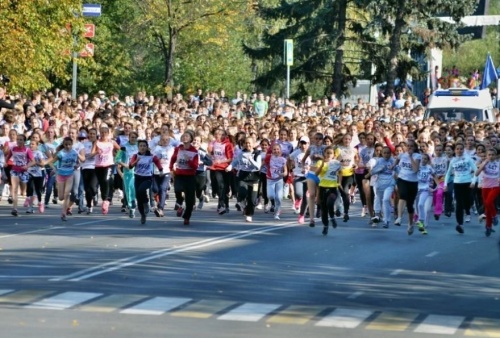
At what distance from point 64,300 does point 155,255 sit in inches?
194

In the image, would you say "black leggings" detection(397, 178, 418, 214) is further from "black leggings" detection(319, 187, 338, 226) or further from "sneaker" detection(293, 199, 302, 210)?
"sneaker" detection(293, 199, 302, 210)

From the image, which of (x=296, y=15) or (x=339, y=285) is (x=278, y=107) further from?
(x=339, y=285)

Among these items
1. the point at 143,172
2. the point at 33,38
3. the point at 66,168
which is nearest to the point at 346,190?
the point at 143,172

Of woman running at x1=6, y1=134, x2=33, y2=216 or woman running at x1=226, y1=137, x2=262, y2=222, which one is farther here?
woman running at x1=6, y1=134, x2=33, y2=216

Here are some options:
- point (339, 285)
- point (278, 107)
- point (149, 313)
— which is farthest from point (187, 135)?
point (278, 107)

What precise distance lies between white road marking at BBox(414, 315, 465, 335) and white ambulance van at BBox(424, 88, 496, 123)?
27743 millimetres

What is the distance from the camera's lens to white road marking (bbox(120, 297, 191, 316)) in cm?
1420

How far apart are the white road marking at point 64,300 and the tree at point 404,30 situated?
48.1 meters

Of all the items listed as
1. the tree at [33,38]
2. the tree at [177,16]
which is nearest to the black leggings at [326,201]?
the tree at [33,38]

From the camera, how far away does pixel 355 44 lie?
2603 inches

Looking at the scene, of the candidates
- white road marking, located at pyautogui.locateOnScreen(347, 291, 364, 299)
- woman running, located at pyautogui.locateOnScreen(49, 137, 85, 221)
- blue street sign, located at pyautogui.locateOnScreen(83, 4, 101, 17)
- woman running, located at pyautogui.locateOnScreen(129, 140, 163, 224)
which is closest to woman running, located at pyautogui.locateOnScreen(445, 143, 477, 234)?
woman running, located at pyautogui.locateOnScreen(129, 140, 163, 224)

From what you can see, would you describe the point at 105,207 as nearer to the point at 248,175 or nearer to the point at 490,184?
the point at 248,175

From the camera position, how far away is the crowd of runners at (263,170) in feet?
82.1

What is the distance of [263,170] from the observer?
28781mm
